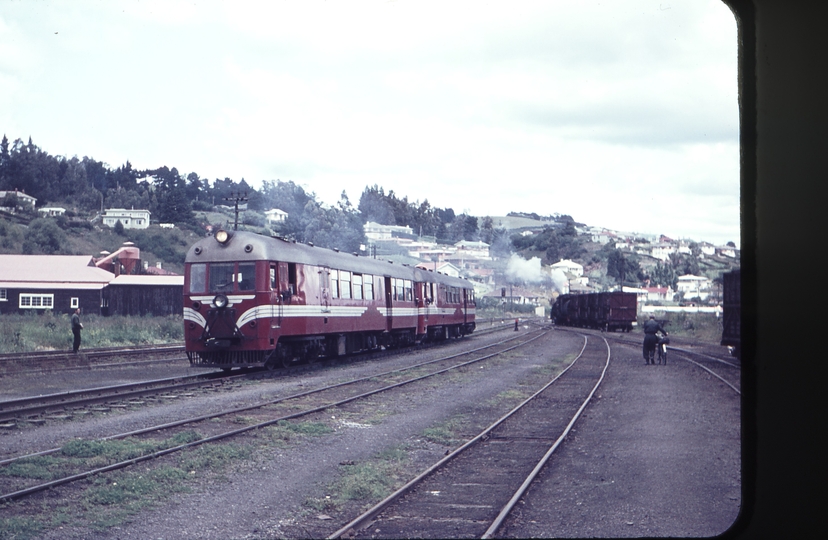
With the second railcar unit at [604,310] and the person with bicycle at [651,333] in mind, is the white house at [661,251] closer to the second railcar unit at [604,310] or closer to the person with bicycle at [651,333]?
the second railcar unit at [604,310]

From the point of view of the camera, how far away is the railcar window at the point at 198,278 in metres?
Result: 17.7

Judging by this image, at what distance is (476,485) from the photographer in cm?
796

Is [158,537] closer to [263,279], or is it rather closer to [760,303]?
[760,303]

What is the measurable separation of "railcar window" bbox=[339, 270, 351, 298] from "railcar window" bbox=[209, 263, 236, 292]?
457 centimetres

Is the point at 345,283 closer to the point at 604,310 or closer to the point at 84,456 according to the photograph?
the point at 84,456

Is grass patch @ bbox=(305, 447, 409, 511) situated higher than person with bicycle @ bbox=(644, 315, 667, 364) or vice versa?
person with bicycle @ bbox=(644, 315, 667, 364)

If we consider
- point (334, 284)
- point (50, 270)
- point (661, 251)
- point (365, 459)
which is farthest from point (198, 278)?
point (661, 251)

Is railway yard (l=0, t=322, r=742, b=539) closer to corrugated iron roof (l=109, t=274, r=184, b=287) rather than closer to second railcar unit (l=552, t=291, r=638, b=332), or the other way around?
corrugated iron roof (l=109, t=274, r=184, b=287)

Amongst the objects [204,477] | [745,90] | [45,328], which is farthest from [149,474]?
[45,328]

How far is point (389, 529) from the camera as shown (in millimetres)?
6375

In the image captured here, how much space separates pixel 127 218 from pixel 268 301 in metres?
42.9

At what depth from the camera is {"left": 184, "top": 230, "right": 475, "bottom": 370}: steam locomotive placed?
17344 mm

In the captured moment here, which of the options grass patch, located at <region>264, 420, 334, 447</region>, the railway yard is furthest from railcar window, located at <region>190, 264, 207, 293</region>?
grass patch, located at <region>264, 420, 334, 447</region>

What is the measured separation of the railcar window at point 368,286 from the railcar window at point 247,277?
6.53 m
